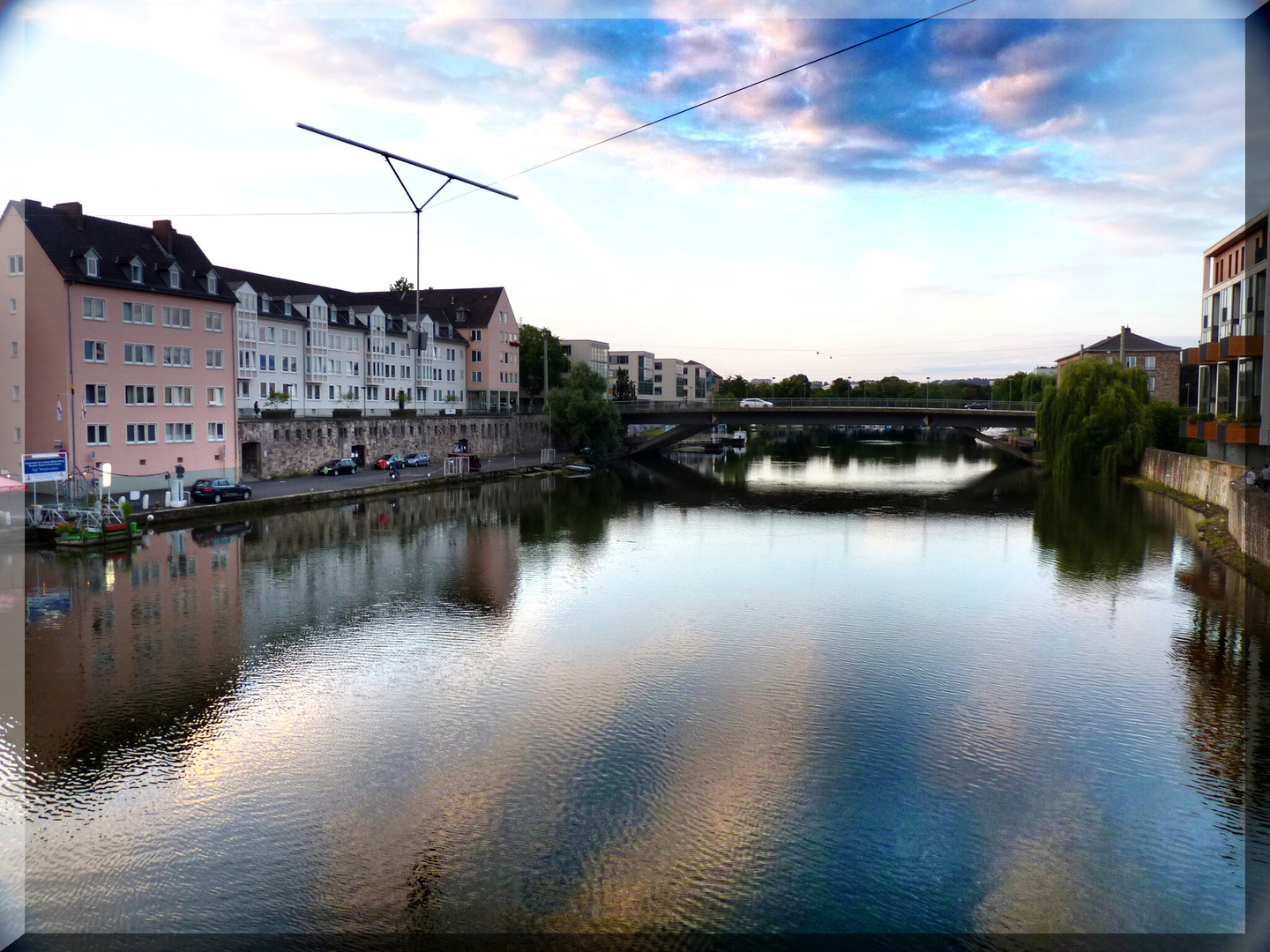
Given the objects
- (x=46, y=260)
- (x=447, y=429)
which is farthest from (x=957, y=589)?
(x=447, y=429)

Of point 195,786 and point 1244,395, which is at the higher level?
point 1244,395

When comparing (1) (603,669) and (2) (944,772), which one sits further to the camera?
(1) (603,669)

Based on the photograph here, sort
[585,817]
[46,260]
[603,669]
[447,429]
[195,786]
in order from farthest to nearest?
1. [447,429]
2. [46,260]
3. [603,669]
4. [195,786]
5. [585,817]

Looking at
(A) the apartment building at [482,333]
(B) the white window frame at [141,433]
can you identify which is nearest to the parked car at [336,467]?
(B) the white window frame at [141,433]

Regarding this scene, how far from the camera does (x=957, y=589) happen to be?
25.5 m

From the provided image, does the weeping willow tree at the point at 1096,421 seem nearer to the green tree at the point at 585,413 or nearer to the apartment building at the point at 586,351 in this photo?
the green tree at the point at 585,413

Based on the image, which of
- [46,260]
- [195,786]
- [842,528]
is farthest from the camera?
[842,528]

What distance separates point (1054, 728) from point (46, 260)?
133 feet

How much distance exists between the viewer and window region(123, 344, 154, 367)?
3947 centimetres

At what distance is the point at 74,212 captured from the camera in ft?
129

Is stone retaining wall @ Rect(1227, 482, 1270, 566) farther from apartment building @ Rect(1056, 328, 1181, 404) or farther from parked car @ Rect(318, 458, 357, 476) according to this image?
apartment building @ Rect(1056, 328, 1181, 404)

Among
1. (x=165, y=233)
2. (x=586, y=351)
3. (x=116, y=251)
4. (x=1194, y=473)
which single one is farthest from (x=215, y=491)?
(x=586, y=351)

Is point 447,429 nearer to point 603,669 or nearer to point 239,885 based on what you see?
point 603,669

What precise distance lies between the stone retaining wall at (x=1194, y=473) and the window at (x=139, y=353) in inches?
1812
